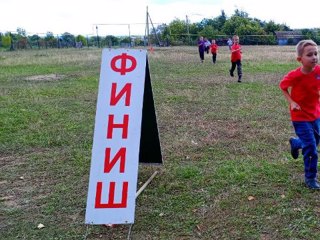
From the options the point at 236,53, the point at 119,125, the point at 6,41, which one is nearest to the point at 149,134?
the point at 119,125

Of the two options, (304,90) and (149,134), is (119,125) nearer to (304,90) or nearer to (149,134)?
(149,134)

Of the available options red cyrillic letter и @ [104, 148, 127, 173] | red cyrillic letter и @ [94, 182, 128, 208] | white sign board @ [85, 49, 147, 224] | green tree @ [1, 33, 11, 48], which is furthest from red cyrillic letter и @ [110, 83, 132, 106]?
green tree @ [1, 33, 11, 48]

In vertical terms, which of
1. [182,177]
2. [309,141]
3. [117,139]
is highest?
[117,139]

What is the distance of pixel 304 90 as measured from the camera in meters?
4.21

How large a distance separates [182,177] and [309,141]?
143 centimetres

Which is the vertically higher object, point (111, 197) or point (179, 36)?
point (179, 36)

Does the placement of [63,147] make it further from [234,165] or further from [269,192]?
[269,192]

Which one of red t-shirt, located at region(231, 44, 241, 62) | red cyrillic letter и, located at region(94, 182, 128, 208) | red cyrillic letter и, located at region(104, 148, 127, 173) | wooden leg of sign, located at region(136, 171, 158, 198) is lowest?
wooden leg of sign, located at region(136, 171, 158, 198)

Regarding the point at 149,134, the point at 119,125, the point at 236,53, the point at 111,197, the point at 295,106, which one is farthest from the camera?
the point at 236,53

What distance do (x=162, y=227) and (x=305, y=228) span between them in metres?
1.21

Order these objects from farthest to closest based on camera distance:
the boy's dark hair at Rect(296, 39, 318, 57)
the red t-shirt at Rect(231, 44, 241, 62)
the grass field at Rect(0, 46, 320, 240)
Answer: the red t-shirt at Rect(231, 44, 241, 62)
the boy's dark hair at Rect(296, 39, 318, 57)
the grass field at Rect(0, 46, 320, 240)

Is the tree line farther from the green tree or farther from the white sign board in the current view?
the white sign board

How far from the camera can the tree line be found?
49.7 metres

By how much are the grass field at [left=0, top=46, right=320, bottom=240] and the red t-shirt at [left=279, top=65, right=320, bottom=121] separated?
2.54 feet
